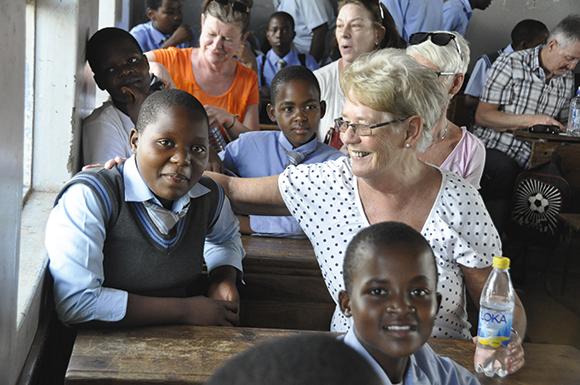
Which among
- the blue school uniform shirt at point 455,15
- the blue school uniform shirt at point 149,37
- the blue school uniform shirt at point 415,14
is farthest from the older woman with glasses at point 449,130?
the blue school uniform shirt at point 455,15

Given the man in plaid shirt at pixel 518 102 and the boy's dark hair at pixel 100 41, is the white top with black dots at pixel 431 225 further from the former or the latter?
the man in plaid shirt at pixel 518 102

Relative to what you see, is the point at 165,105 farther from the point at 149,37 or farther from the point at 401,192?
the point at 149,37

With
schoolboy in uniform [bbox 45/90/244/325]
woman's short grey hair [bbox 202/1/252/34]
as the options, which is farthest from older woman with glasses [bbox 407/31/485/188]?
schoolboy in uniform [bbox 45/90/244/325]

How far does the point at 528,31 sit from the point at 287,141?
4.46m

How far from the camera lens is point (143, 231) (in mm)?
2320

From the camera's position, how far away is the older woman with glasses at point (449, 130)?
3496mm

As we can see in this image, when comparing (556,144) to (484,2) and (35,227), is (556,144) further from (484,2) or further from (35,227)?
(35,227)

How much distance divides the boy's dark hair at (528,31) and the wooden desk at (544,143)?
6.88 feet

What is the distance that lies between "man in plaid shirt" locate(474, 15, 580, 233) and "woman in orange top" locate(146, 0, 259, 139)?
1.93 metres

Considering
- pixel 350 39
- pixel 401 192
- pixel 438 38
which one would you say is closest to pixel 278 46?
pixel 350 39

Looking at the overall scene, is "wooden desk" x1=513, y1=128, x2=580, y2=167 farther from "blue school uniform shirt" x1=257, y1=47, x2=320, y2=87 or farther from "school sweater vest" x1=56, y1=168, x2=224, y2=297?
"school sweater vest" x1=56, y1=168, x2=224, y2=297

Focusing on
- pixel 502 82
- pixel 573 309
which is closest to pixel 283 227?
pixel 573 309

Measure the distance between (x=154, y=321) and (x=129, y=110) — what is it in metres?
1.19

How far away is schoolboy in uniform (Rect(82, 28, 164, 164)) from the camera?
321 cm
